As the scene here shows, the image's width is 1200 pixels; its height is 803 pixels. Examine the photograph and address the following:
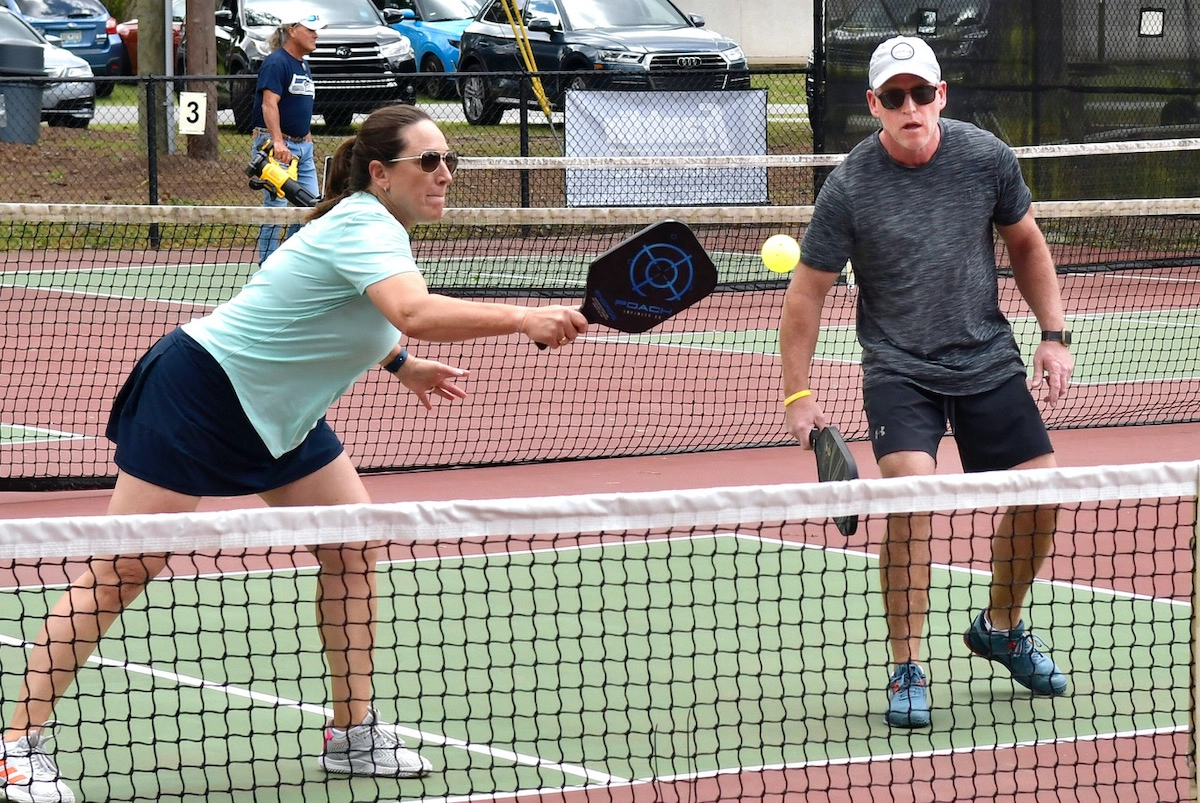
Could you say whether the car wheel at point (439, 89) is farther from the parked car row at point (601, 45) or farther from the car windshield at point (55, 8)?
the car windshield at point (55, 8)

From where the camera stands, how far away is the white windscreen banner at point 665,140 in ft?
55.4

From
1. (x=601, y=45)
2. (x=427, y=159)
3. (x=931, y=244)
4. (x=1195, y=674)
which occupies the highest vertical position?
(x=427, y=159)

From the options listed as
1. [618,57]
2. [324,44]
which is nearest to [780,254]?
[618,57]

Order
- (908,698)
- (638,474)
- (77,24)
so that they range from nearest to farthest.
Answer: (908,698) < (638,474) < (77,24)

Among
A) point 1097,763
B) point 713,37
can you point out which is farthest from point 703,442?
point 713,37

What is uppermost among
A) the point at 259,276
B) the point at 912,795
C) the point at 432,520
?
the point at 259,276

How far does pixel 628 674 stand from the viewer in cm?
532

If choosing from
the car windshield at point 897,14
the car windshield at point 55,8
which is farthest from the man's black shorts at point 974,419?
the car windshield at point 55,8

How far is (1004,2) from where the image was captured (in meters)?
17.0

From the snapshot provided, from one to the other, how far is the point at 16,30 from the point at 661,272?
2004 cm

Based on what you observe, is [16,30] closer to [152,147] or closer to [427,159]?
[152,147]

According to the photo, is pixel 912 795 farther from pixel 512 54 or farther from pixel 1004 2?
pixel 512 54

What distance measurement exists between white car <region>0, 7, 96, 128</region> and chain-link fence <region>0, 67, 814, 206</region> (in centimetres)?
6

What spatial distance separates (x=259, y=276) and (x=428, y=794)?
4.04 feet
